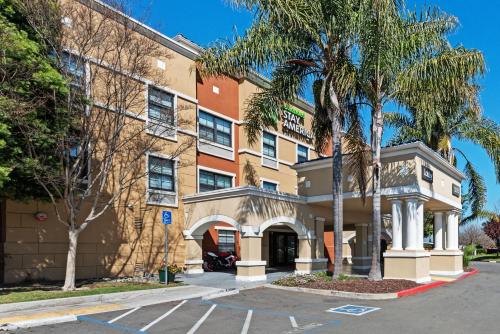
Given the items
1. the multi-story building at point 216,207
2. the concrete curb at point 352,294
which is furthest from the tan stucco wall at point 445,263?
the concrete curb at point 352,294

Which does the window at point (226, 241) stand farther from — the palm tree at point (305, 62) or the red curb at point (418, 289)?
the red curb at point (418, 289)

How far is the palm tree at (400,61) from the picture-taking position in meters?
17.2

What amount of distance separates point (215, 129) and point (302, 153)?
9706 millimetres

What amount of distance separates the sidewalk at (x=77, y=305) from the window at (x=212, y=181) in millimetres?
9798

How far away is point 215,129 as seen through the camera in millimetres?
27516

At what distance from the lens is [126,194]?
21.5m

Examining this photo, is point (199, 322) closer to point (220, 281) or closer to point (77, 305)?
point (77, 305)

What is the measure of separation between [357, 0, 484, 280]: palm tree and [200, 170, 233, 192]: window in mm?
10461

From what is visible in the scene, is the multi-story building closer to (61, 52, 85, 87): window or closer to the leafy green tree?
(61, 52, 85, 87): window

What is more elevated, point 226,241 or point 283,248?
point 226,241

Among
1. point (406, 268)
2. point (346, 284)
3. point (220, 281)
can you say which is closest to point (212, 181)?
point (220, 281)

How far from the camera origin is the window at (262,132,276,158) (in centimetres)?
3113

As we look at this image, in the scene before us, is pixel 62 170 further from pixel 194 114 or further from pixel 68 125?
pixel 194 114

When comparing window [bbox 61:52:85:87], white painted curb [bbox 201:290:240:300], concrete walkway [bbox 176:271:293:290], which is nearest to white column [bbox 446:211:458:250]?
concrete walkway [bbox 176:271:293:290]
